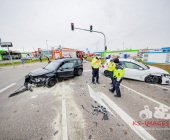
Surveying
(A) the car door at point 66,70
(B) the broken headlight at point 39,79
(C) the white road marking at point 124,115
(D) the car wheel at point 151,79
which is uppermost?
(A) the car door at point 66,70

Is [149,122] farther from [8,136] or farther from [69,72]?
[69,72]

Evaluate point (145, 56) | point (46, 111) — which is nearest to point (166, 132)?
point (46, 111)

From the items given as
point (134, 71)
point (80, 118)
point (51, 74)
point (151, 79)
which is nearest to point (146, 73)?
point (151, 79)

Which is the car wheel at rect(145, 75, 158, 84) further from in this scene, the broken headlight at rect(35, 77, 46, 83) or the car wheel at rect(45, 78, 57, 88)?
the broken headlight at rect(35, 77, 46, 83)

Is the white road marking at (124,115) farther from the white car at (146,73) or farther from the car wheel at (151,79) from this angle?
the car wheel at (151,79)

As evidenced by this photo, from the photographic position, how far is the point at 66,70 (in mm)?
5039

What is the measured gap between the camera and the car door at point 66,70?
187 inches

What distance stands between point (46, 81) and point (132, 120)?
432 cm

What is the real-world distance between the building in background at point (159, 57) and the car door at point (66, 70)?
1543cm

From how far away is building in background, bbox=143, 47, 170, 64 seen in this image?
11406 millimetres

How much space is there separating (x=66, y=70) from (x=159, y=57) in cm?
1605

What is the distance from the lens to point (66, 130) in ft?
6.16

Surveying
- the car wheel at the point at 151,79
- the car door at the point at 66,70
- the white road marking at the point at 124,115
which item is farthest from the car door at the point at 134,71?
the car door at the point at 66,70

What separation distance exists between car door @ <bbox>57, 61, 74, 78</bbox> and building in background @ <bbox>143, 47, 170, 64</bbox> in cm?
1543
